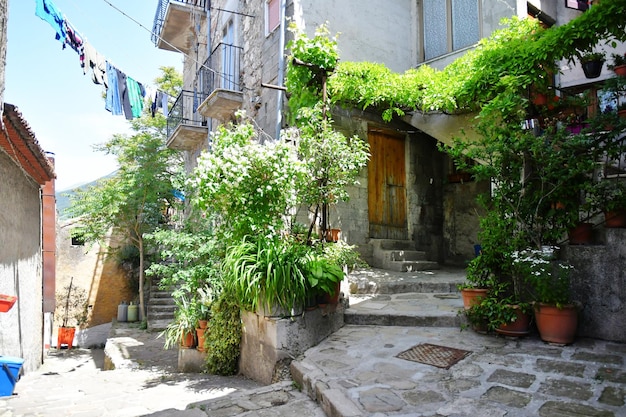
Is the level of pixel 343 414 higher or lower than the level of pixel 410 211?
lower

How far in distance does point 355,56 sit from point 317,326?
5.97 m

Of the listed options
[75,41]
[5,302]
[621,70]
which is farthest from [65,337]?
[621,70]

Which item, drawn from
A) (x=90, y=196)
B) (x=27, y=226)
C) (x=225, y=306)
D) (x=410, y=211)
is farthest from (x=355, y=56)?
(x=90, y=196)

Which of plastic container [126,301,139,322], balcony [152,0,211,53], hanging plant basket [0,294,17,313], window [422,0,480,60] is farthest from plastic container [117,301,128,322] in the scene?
window [422,0,480,60]

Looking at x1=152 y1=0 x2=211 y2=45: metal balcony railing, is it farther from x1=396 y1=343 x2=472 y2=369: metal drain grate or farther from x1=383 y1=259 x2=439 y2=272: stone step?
x1=396 y1=343 x2=472 y2=369: metal drain grate

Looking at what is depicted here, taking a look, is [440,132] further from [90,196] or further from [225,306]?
[90,196]

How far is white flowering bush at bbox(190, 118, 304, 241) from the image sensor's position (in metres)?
4.73

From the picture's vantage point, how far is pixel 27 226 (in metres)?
7.42

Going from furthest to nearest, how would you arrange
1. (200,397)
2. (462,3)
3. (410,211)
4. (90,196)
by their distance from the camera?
(90,196), (410,211), (462,3), (200,397)

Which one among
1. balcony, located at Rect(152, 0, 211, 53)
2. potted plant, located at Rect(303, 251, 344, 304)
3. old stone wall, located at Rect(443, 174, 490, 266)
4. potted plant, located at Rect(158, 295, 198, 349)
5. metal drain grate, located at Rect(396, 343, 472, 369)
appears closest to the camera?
metal drain grate, located at Rect(396, 343, 472, 369)

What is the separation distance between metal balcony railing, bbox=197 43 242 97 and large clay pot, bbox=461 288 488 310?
7.29 meters

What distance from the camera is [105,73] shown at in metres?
8.68

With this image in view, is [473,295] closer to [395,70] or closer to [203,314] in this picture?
[203,314]

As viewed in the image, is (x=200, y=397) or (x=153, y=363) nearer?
(x=200, y=397)
